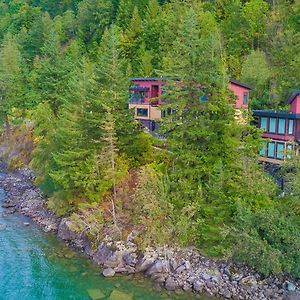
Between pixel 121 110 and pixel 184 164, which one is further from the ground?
pixel 121 110

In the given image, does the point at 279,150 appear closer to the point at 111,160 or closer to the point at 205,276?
the point at 205,276

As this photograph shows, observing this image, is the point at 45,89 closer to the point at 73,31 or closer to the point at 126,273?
the point at 126,273

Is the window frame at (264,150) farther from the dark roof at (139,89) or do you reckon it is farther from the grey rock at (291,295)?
the dark roof at (139,89)

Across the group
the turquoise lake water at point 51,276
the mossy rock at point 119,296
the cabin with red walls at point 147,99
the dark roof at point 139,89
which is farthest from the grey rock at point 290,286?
the dark roof at point 139,89

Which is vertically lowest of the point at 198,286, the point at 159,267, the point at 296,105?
the point at 198,286

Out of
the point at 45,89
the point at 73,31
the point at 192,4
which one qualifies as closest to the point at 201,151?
the point at 45,89

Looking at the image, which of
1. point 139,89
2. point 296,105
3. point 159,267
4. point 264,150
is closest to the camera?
point 159,267

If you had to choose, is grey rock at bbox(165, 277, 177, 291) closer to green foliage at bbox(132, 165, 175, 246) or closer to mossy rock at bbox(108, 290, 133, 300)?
mossy rock at bbox(108, 290, 133, 300)

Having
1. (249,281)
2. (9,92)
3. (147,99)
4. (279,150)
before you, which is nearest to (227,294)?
(249,281)
